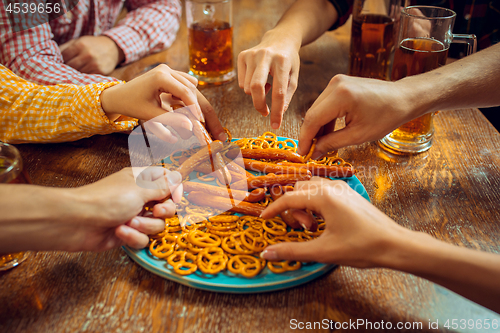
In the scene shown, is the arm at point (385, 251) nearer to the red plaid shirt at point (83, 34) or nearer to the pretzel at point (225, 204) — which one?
the pretzel at point (225, 204)

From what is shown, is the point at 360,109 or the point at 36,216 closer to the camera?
the point at 36,216

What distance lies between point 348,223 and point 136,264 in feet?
1.57

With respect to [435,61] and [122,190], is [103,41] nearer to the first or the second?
[122,190]

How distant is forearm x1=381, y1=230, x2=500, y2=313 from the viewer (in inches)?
24.2

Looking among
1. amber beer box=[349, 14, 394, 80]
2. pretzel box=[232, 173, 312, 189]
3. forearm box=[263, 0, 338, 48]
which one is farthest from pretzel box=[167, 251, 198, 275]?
amber beer box=[349, 14, 394, 80]

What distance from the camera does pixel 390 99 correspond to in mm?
879

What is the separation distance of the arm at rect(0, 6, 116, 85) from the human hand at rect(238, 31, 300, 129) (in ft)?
1.92

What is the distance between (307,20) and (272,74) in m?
0.60

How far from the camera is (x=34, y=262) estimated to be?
766 mm

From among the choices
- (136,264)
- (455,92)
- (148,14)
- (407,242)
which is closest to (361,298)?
(407,242)

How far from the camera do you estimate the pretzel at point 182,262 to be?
2.34ft

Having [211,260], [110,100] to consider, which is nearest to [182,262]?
[211,260]

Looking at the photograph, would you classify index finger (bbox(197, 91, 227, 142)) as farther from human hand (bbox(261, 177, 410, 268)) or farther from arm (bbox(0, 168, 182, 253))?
human hand (bbox(261, 177, 410, 268))

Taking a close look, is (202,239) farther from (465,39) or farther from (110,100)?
(465,39)
